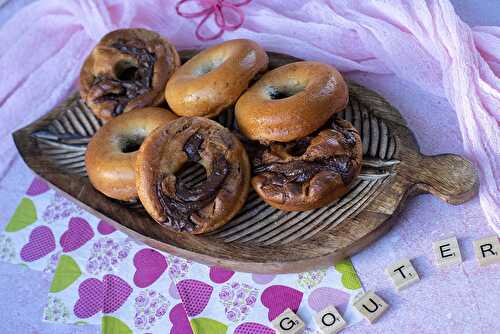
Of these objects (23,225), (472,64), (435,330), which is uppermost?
(472,64)

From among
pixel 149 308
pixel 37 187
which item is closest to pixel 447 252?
pixel 149 308

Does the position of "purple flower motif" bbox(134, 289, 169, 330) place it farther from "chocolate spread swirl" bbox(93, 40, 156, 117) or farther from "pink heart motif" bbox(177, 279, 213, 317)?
A: "chocolate spread swirl" bbox(93, 40, 156, 117)

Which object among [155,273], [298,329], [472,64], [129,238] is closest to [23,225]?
[129,238]

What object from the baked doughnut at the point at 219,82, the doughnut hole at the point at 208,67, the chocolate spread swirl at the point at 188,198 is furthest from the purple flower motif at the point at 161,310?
the doughnut hole at the point at 208,67

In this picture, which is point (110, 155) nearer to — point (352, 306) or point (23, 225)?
point (23, 225)

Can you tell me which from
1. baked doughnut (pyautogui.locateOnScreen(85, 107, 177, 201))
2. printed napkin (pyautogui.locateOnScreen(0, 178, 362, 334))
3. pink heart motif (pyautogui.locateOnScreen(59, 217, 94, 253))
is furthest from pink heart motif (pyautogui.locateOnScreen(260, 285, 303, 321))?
pink heart motif (pyautogui.locateOnScreen(59, 217, 94, 253))

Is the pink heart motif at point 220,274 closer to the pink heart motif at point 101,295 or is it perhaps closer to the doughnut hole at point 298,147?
the pink heart motif at point 101,295

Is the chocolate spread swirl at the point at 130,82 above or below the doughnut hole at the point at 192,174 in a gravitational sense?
above
